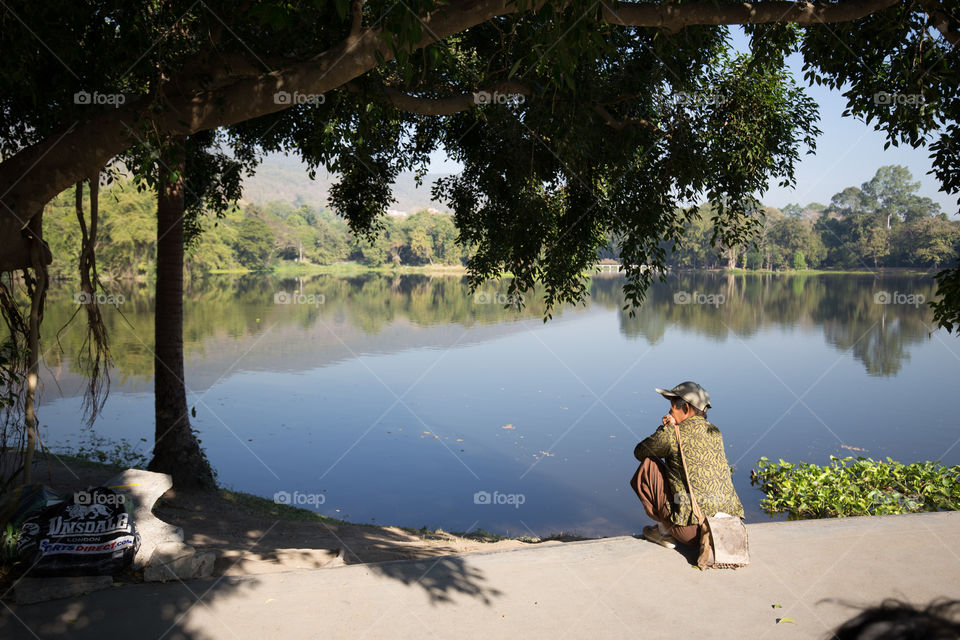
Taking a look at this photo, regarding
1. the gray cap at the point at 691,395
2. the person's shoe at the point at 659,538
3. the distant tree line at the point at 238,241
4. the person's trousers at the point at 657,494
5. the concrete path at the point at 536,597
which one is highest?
the distant tree line at the point at 238,241

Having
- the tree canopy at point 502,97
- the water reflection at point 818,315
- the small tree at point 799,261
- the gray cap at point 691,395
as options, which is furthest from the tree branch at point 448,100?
A: the small tree at point 799,261

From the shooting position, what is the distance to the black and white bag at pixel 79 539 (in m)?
3.89

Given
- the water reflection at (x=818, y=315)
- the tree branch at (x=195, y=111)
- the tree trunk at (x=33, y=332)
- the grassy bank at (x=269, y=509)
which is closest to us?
the tree branch at (x=195, y=111)

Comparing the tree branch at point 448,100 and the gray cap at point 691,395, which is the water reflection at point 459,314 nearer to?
the tree branch at point 448,100

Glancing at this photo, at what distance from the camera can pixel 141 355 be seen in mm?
22000

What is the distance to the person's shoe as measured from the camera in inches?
177

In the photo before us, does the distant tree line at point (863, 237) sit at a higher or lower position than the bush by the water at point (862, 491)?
higher

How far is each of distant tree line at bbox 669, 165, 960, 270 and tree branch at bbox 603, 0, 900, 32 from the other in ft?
170

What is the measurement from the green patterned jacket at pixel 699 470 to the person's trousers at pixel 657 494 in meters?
0.05

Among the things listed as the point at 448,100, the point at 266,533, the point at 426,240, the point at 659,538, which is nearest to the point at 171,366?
the point at 266,533

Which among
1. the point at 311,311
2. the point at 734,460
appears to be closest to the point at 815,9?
the point at 734,460

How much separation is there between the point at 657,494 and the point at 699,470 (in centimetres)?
30

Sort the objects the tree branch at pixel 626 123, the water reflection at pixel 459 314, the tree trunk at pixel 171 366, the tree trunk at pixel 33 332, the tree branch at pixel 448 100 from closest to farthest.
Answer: the tree trunk at pixel 33 332, the tree branch at pixel 448 100, the tree branch at pixel 626 123, the tree trunk at pixel 171 366, the water reflection at pixel 459 314

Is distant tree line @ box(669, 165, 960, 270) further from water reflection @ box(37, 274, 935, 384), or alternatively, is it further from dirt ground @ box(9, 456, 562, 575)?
dirt ground @ box(9, 456, 562, 575)
